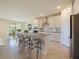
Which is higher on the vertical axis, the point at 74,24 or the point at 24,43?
the point at 74,24

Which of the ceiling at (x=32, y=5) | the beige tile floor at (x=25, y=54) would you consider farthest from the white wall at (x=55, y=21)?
the beige tile floor at (x=25, y=54)

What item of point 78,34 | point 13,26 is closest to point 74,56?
point 78,34

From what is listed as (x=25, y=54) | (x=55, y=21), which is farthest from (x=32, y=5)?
(x=55, y=21)

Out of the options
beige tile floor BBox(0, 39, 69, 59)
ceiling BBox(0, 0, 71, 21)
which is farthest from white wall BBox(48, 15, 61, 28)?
beige tile floor BBox(0, 39, 69, 59)

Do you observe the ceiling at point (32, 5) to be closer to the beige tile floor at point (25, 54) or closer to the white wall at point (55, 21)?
the white wall at point (55, 21)

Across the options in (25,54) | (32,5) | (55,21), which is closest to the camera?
(25,54)

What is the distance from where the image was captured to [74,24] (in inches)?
142

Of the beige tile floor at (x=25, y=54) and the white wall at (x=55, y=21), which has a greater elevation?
the white wall at (x=55, y=21)

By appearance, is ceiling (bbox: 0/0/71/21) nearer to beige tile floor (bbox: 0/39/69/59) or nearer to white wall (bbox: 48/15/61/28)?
white wall (bbox: 48/15/61/28)

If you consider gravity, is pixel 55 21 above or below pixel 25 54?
above

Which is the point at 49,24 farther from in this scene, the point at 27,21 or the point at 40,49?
the point at 40,49

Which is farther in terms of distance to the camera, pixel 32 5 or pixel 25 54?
pixel 32 5

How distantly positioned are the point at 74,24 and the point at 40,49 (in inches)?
112

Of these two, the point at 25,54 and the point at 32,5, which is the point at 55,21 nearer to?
the point at 32,5
